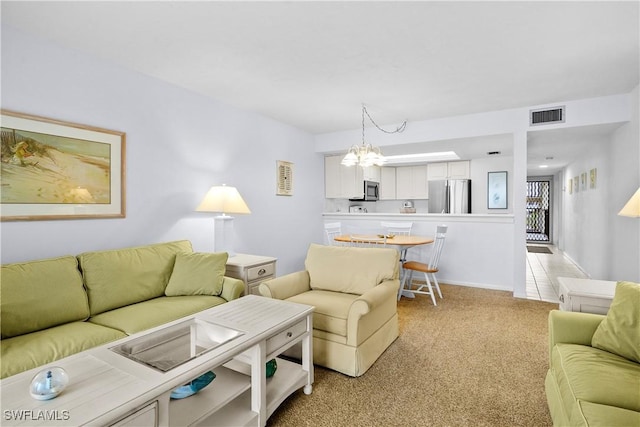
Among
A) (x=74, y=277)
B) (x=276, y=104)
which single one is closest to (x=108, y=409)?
(x=74, y=277)

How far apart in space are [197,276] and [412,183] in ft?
18.6

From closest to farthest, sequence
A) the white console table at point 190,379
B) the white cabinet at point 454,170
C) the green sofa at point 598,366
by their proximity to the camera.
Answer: the white console table at point 190,379
the green sofa at point 598,366
the white cabinet at point 454,170

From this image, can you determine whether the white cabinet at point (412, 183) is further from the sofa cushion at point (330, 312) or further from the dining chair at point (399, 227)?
the sofa cushion at point (330, 312)

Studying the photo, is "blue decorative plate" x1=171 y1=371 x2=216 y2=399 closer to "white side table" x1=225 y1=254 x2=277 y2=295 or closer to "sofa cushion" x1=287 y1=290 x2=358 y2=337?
"sofa cushion" x1=287 y1=290 x2=358 y2=337

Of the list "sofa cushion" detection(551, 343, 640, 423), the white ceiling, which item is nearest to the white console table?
"sofa cushion" detection(551, 343, 640, 423)

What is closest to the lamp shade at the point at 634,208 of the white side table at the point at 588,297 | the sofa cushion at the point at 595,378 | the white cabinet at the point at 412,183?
the white side table at the point at 588,297

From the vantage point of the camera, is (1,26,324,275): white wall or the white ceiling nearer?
the white ceiling

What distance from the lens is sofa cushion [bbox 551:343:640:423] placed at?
1267mm

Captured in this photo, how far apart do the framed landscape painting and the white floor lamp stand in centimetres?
76

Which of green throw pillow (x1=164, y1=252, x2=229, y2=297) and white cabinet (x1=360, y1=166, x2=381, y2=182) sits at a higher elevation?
white cabinet (x1=360, y1=166, x2=381, y2=182)

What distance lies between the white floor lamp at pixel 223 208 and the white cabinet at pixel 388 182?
4.68 meters

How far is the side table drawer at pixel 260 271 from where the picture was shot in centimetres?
314

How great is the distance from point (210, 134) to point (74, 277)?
2.10 m

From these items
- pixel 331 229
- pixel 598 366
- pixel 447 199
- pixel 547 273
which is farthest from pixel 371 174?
pixel 598 366
